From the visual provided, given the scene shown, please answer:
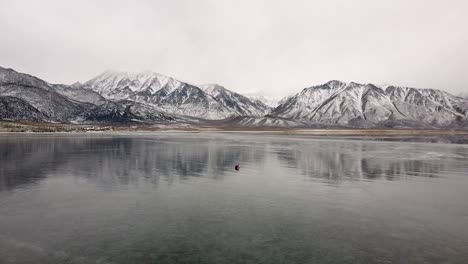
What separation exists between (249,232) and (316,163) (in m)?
37.6

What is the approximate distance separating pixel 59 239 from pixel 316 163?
43894 mm

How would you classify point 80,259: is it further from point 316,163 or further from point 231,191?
point 316,163

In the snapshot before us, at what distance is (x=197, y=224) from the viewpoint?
72.0 ft

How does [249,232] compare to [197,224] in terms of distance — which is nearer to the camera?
[249,232]

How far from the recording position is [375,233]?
2069 cm

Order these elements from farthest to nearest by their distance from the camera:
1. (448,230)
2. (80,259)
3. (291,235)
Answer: (448,230)
(291,235)
(80,259)

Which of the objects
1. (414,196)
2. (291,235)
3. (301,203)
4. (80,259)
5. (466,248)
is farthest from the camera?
(414,196)

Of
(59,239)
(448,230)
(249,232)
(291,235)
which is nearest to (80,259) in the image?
(59,239)

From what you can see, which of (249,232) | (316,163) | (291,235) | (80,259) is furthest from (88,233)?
(316,163)

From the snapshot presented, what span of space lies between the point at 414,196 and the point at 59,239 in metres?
29.9

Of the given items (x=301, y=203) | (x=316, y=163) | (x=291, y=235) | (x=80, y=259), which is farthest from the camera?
(x=316, y=163)

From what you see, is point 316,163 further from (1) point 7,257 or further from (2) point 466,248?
(1) point 7,257

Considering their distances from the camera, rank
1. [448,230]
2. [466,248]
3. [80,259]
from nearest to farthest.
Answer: [80,259], [466,248], [448,230]

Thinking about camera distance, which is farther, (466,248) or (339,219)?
(339,219)
